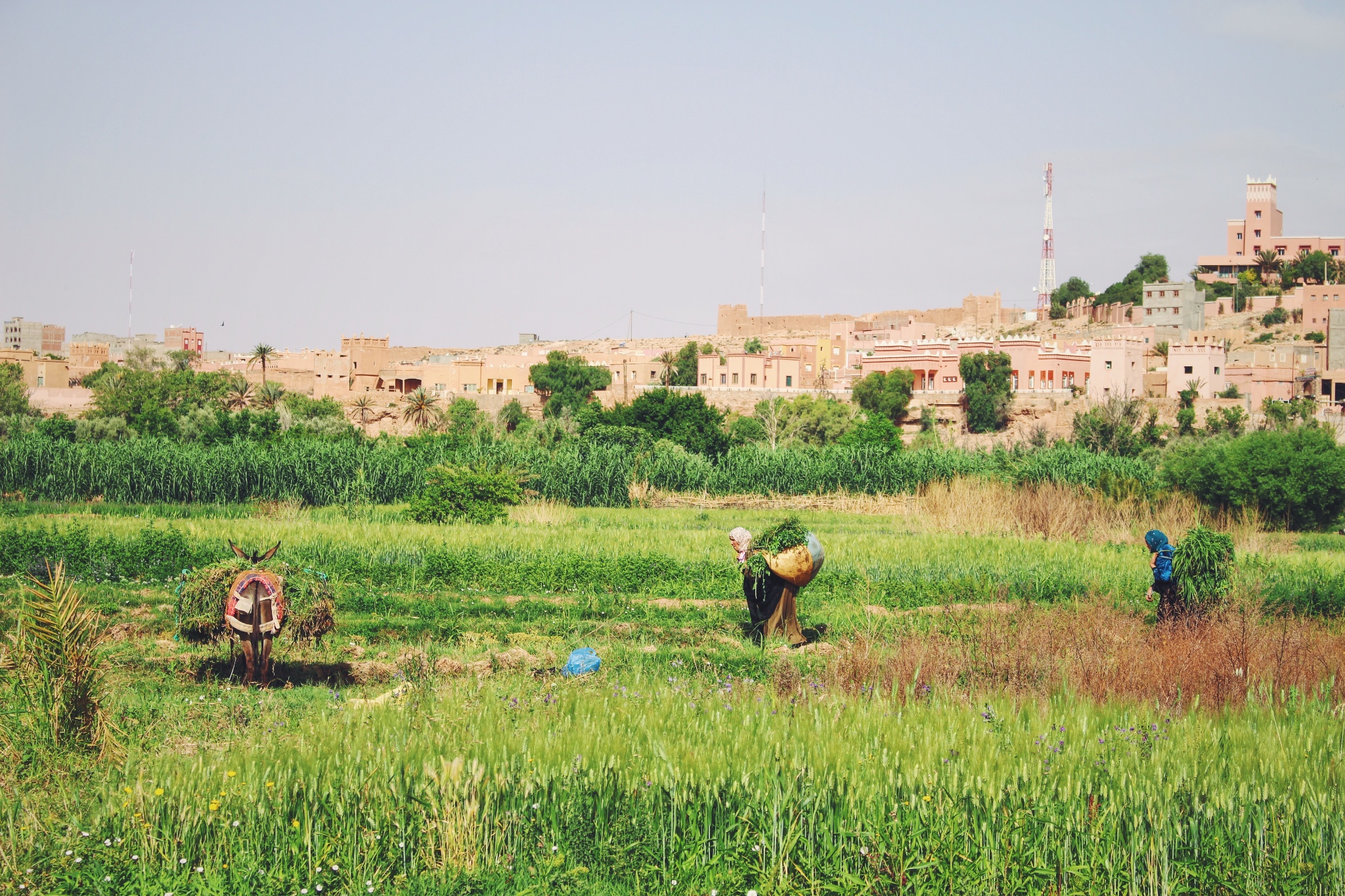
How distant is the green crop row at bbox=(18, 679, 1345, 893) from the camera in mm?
5039

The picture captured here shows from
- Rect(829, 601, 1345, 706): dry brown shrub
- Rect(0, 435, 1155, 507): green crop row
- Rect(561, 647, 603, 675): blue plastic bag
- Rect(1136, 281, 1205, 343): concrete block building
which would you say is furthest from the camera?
Rect(1136, 281, 1205, 343): concrete block building

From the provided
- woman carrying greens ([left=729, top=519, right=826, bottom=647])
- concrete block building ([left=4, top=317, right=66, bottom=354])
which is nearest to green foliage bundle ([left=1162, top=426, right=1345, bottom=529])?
woman carrying greens ([left=729, top=519, right=826, bottom=647])

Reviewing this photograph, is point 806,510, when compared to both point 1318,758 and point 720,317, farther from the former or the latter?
point 720,317

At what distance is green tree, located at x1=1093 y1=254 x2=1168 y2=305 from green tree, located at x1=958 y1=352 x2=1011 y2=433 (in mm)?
31409

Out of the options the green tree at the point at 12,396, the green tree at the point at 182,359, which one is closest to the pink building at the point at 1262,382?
the green tree at the point at 12,396

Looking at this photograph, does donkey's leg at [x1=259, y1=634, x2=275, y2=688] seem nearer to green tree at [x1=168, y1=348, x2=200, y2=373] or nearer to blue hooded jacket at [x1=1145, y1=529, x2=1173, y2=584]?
blue hooded jacket at [x1=1145, y1=529, x2=1173, y2=584]

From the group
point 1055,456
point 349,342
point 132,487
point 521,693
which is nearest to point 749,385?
point 349,342

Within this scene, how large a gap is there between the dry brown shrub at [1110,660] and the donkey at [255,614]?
424cm

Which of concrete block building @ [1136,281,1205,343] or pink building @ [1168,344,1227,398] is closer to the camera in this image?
pink building @ [1168,344,1227,398]

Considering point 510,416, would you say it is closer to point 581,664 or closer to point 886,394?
point 886,394

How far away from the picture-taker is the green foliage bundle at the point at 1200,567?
1061cm

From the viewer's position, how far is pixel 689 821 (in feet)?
17.5

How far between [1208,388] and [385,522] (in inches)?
2410

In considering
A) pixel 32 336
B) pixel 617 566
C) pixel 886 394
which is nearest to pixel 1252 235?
pixel 886 394
